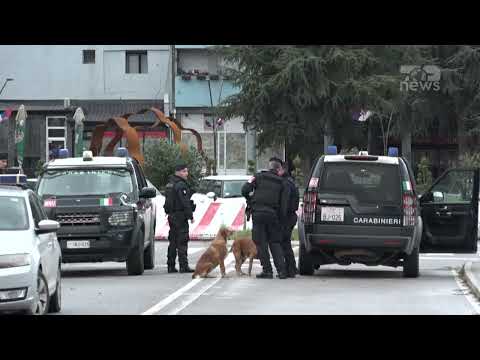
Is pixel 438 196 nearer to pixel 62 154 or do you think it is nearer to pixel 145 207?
pixel 145 207

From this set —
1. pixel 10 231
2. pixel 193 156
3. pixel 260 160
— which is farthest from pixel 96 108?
pixel 10 231

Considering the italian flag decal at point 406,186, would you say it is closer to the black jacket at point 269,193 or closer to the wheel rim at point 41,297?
the black jacket at point 269,193

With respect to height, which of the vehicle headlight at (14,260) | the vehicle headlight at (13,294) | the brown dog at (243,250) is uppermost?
the vehicle headlight at (14,260)

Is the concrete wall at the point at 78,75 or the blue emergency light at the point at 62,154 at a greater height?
the concrete wall at the point at 78,75

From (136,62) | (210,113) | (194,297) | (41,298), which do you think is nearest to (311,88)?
(210,113)

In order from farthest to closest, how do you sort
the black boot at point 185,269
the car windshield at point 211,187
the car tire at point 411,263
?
the car windshield at point 211,187, the black boot at point 185,269, the car tire at point 411,263

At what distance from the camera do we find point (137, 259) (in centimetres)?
2191

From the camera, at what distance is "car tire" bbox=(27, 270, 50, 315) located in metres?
14.4

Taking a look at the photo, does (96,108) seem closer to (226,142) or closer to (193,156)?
(226,142)

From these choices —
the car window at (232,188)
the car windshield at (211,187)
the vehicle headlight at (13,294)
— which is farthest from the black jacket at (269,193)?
the car windshield at (211,187)

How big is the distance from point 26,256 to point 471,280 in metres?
7.80

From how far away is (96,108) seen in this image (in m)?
69.8

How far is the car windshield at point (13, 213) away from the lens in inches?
594

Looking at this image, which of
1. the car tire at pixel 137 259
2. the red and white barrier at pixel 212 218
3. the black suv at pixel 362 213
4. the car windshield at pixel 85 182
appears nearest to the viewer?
the black suv at pixel 362 213
